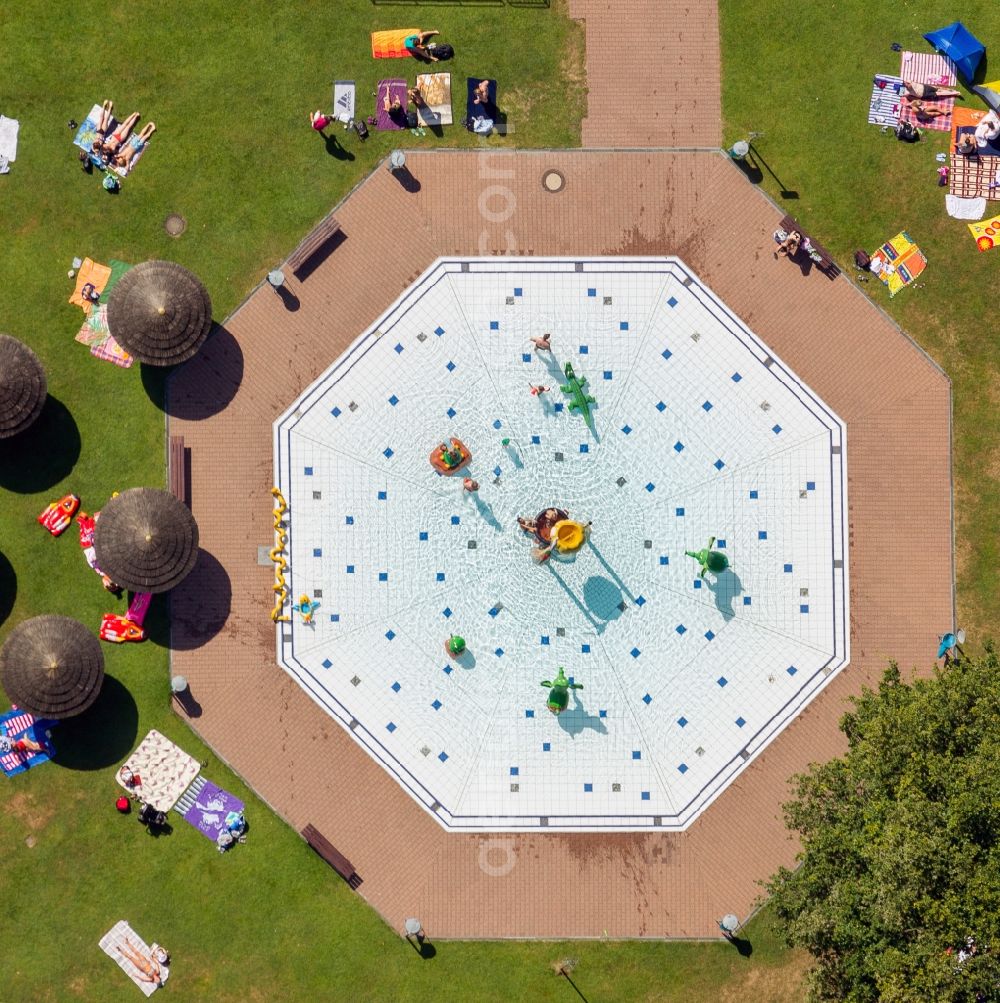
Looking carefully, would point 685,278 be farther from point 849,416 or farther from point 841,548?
point 841,548

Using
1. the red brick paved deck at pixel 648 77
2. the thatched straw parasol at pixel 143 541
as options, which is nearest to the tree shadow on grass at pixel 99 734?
the thatched straw parasol at pixel 143 541

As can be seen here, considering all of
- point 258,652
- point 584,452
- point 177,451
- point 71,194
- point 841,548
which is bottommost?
point 258,652

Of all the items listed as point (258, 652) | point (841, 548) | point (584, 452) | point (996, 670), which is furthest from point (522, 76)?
point (996, 670)

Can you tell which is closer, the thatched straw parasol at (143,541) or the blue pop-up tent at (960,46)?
the thatched straw parasol at (143,541)

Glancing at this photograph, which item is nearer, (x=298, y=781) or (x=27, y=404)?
(x=27, y=404)

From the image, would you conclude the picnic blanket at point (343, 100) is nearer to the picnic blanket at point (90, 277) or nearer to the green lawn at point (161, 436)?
the green lawn at point (161, 436)

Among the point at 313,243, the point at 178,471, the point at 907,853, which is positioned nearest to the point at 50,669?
the point at 178,471
